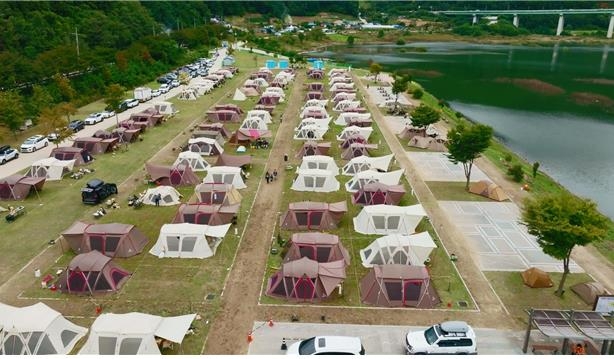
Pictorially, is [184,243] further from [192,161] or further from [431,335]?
[192,161]

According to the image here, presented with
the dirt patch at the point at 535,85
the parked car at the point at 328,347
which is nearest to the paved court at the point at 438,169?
the parked car at the point at 328,347

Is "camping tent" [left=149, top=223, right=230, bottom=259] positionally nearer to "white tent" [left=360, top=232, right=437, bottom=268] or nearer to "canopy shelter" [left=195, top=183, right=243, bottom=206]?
"canopy shelter" [left=195, top=183, right=243, bottom=206]

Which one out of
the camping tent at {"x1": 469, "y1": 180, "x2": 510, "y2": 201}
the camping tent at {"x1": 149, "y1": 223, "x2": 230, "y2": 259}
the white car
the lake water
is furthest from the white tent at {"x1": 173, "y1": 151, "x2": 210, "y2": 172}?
the lake water

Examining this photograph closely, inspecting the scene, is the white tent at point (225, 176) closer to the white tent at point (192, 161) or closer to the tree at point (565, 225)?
the white tent at point (192, 161)

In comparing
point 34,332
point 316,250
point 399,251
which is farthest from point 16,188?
point 399,251

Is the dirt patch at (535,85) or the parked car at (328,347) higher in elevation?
the parked car at (328,347)

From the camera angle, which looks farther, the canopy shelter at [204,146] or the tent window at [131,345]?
the canopy shelter at [204,146]

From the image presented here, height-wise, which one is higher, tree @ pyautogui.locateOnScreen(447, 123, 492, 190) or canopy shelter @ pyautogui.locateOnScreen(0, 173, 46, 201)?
tree @ pyautogui.locateOnScreen(447, 123, 492, 190)
